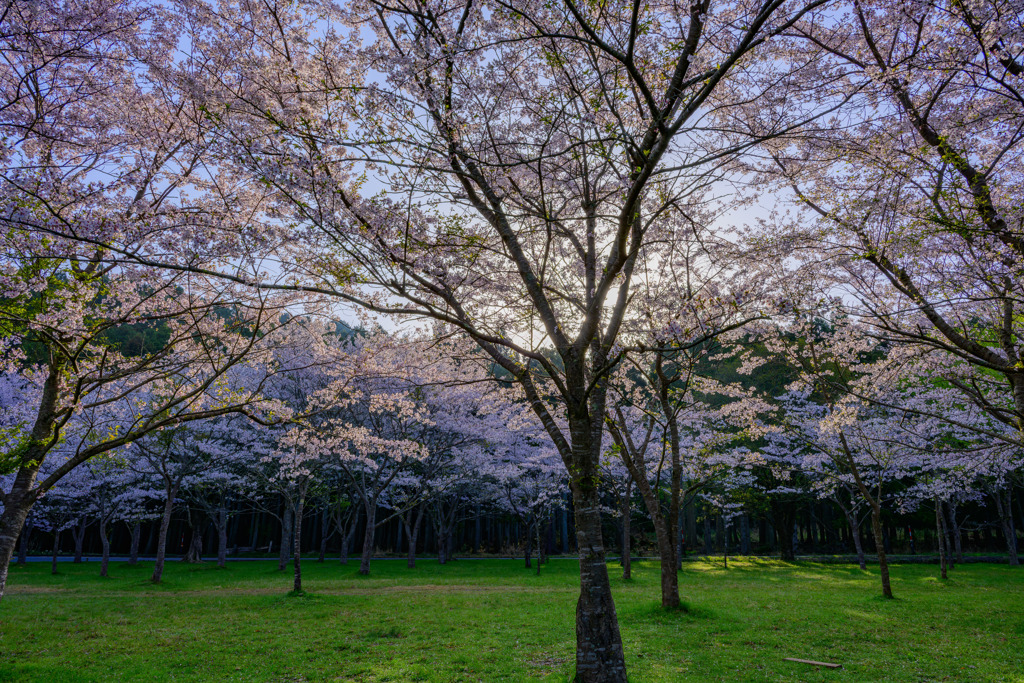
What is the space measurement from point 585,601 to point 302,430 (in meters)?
9.31

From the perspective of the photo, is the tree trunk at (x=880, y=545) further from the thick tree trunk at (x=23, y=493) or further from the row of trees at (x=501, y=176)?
the thick tree trunk at (x=23, y=493)

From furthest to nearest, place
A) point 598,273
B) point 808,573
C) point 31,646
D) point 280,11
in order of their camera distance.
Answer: point 808,573 < point 31,646 < point 598,273 < point 280,11

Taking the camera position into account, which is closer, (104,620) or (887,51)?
(887,51)

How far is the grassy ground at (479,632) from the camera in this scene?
7.41 m

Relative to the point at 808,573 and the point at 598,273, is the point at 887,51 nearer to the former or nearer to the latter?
the point at 598,273

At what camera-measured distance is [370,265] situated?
565 centimetres

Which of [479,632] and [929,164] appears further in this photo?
[479,632]

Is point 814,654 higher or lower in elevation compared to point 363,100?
lower

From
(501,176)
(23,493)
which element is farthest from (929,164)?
(23,493)

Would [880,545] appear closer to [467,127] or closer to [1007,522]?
[467,127]

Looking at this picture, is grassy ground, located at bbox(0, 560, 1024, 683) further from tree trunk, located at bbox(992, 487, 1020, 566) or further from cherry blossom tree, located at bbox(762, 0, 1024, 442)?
tree trunk, located at bbox(992, 487, 1020, 566)

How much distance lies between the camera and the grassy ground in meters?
7.41

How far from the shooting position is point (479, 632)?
1005 cm

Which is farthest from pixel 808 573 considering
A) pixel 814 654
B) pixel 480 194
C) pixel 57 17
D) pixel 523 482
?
pixel 57 17
